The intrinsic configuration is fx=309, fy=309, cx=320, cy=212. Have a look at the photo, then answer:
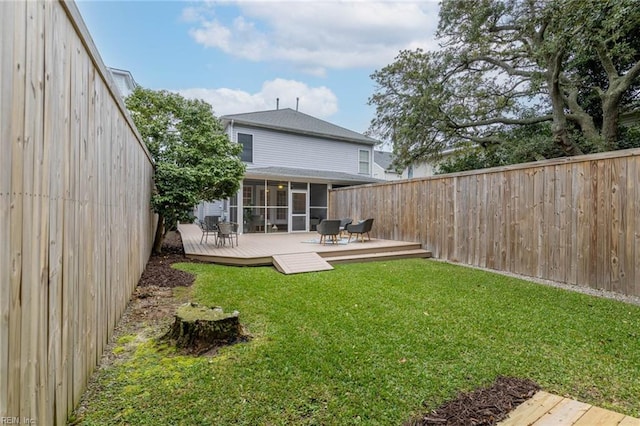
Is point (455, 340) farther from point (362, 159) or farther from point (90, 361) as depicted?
point (362, 159)

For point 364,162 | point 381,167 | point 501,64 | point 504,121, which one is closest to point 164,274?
point 504,121

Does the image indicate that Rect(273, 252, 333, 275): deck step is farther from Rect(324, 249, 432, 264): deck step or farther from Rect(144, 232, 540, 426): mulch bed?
Rect(144, 232, 540, 426): mulch bed

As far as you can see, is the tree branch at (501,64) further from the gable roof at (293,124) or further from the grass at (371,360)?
the grass at (371,360)

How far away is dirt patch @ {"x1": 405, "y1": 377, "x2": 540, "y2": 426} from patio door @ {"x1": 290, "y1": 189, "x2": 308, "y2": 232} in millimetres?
12264

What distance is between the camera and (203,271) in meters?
6.84

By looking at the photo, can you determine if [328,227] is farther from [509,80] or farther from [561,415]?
[509,80]

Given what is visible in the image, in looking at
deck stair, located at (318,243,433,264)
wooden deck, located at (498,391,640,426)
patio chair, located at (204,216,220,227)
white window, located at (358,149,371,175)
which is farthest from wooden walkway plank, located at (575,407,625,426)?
white window, located at (358,149,371,175)

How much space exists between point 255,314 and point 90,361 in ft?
6.49

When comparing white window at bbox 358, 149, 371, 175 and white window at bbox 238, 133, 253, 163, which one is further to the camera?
white window at bbox 358, 149, 371, 175

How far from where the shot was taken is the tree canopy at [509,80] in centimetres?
807

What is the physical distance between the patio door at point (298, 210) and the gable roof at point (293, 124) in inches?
150

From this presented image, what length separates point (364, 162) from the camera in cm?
1892

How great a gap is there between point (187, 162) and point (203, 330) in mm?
6736

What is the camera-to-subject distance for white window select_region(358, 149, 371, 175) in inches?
736
